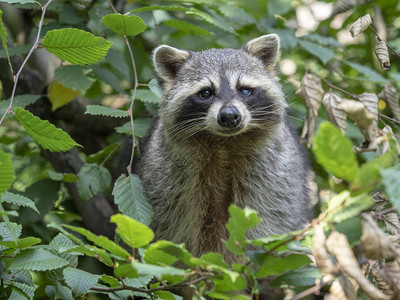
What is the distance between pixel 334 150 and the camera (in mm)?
2277

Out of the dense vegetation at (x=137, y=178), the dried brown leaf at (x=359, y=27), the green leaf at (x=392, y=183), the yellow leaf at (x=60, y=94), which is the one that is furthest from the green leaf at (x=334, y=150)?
the yellow leaf at (x=60, y=94)

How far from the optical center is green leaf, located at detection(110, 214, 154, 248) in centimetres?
247

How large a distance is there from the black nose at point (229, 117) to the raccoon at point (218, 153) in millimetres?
233

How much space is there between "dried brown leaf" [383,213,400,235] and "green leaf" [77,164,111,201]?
2.51 metres

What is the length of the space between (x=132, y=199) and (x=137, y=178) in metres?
0.22

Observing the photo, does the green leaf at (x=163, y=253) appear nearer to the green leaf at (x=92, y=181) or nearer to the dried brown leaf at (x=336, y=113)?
the dried brown leaf at (x=336, y=113)

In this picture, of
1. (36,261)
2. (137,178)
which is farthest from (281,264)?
(137,178)

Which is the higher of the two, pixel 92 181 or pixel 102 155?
pixel 92 181

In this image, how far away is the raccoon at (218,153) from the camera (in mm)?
4434

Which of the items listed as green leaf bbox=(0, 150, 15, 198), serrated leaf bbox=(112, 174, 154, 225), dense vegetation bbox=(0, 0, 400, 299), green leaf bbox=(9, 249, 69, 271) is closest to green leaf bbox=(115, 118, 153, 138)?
Result: dense vegetation bbox=(0, 0, 400, 299)

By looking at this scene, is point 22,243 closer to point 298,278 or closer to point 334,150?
point 298,278

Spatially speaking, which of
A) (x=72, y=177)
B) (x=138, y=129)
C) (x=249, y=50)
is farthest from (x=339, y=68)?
(x=72, y=177)

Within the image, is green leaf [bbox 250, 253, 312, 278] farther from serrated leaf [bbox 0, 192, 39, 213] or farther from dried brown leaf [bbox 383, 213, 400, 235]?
serrated leaf [bbox 0, 192, 39, 213]

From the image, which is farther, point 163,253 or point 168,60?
point 168,60
